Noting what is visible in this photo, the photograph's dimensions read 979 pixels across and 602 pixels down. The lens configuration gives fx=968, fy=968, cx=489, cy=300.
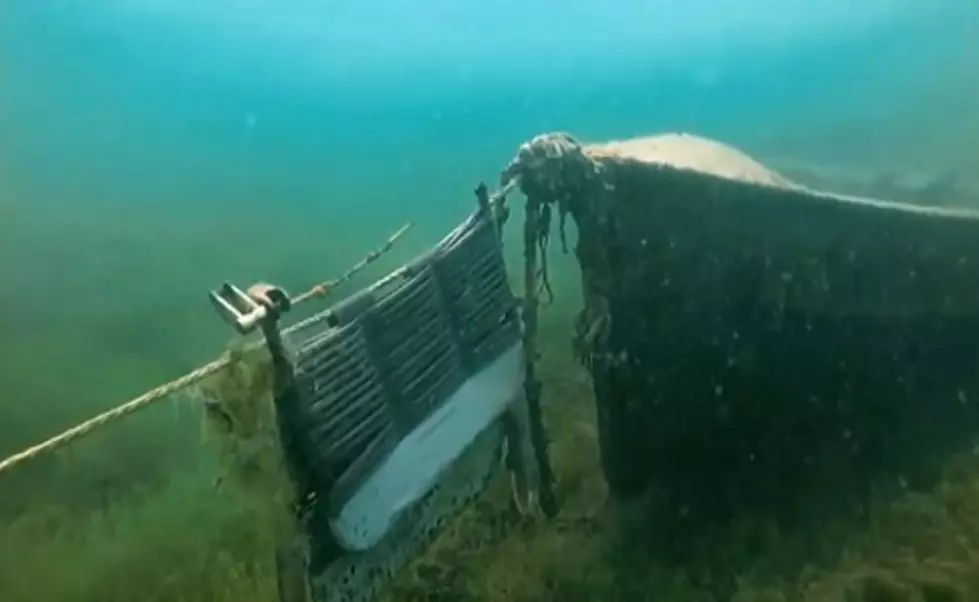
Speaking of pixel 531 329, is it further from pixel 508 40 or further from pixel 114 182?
pixel 508 40

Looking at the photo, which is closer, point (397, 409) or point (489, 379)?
point (397, 409)

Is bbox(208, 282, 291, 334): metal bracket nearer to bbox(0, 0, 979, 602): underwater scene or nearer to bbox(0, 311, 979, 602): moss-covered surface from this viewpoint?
bbox(0, 0, 979, 602): underwater scene

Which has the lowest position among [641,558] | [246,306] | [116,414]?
[641,558]

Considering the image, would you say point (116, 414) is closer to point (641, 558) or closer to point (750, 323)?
point (641, 558)

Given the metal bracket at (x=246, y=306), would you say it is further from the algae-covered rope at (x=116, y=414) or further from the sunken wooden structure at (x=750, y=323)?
the sunken wooden structure at (x=750, y=323)

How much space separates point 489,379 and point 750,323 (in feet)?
2.45

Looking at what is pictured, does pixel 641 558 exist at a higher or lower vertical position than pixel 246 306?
lower

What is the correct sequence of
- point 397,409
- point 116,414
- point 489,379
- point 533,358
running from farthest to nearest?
point 533,358 < point 489,379 < point 397,409 < point 116,414

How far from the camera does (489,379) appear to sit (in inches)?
105

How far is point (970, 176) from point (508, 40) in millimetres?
3621

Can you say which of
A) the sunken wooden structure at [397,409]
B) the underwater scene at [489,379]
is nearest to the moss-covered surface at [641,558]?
the underwater scene at [489,379]

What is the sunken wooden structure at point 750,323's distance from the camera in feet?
8.38

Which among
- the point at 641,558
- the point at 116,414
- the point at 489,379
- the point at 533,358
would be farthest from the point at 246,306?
the point at 641,558

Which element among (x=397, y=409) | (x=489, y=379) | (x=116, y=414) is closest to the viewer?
(x=116, y=414)
